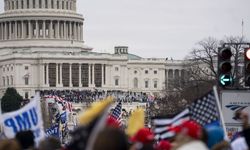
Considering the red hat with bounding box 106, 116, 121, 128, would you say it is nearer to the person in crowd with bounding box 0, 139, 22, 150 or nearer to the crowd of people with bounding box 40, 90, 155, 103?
the person in crowd with bounding box 0, 139, 22, 150

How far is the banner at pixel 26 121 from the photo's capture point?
13.0 m

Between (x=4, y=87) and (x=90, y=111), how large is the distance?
167 metres

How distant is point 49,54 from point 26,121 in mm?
155247

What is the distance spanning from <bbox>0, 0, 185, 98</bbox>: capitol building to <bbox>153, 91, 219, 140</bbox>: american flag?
499 feet

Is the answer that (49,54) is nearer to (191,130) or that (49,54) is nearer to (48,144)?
(48,144)

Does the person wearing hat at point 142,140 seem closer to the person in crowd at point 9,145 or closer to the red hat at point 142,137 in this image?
the red hat at point 142,137

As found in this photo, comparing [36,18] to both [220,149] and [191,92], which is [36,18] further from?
[220,149]

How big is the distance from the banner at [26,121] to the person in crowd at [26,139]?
2.52ft

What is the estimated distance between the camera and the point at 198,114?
1263cm

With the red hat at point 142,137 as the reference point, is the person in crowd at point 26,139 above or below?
below

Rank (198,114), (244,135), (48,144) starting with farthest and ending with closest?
(198,114), (244,135), (48,144)

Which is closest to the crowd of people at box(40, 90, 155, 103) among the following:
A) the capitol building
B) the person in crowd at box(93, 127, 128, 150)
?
the capitol building

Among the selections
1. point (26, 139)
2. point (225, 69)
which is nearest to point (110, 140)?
point (26, 139)

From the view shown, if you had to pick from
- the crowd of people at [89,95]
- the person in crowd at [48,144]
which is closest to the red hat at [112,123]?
the person in crowd at [48,144]
